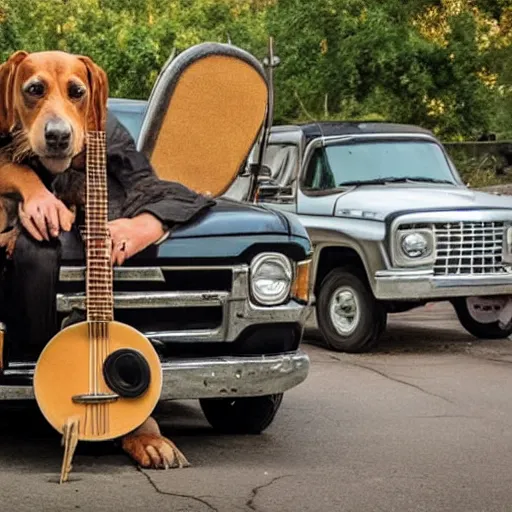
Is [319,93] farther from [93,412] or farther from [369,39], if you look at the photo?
[93,412]

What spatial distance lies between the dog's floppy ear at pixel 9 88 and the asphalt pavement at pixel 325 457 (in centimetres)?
164

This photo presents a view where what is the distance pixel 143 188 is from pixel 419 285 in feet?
16.6

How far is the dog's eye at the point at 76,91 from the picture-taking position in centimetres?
762

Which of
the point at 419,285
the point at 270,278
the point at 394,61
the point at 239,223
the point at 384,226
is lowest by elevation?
the point at 419,285

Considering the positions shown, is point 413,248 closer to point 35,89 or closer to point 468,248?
point 468,248

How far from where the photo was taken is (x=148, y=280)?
24.8 ft

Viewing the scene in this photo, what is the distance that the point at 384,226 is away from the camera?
1267 centimetres

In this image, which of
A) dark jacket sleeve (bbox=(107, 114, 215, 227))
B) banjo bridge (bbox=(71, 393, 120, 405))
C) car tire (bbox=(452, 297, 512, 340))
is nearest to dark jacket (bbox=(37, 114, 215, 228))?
dark jacket sleeve (bbox=(107, 114, 215, 227))

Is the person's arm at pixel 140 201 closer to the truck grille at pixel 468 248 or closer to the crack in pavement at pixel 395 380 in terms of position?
the crack in pavement at pixel 395 380

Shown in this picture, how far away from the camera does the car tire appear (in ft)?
46.2

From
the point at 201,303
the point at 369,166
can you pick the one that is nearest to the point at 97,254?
the point at 201,303

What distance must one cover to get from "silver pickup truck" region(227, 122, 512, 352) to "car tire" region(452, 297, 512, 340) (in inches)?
0.4

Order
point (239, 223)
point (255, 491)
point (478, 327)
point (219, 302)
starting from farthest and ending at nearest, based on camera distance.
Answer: point (478, 327) → point (239, 223) → point (219, 302) → point (255, 491)

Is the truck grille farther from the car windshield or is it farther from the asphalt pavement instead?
the asphalt pavement
